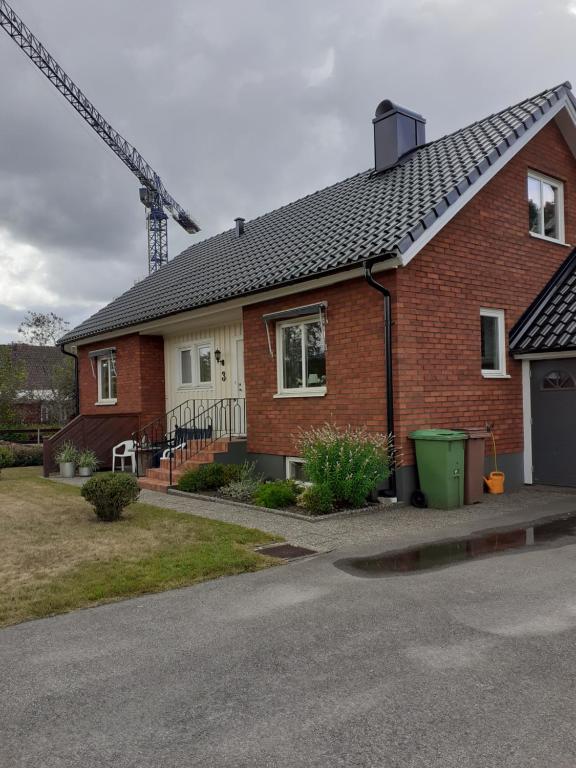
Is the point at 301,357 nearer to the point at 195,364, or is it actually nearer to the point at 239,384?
the point at 239,384

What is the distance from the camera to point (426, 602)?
495 cm

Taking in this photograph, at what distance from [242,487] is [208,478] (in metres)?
0.94

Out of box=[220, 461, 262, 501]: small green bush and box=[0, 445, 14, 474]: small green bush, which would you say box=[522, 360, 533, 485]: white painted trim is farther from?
box=[0, 445, 14, 474]: small green bush

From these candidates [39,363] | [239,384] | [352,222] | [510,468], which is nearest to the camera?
[510,468]

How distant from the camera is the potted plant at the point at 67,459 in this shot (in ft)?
48.5

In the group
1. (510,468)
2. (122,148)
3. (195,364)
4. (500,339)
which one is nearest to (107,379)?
(195,364)

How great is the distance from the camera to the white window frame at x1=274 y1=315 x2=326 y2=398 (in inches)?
434

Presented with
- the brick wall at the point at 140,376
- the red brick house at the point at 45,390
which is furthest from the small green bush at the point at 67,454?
the red brick house at the point at 45,390

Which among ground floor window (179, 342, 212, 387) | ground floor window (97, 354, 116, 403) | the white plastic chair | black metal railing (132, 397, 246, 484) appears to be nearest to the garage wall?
black metal railing (132, 397, 246, 484)

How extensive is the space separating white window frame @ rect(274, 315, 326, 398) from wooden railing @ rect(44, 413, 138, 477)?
6019mm

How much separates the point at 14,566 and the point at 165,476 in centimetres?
623

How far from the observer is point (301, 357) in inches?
450

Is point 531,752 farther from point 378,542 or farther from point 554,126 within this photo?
point 554,126

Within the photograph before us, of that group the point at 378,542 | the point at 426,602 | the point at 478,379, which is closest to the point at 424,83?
the point at 478,379
